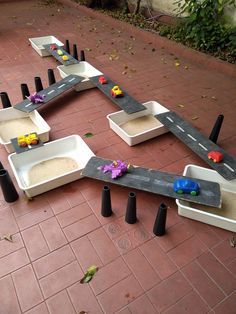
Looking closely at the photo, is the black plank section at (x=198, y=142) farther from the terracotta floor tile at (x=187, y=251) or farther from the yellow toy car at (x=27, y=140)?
the yellow toy car at (x=27, y=140)

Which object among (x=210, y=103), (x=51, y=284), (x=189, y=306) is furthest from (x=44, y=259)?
(x=210, y=103)

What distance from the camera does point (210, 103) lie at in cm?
333

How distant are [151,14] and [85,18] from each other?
5.39 ft

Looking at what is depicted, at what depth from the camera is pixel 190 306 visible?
60.8 inches

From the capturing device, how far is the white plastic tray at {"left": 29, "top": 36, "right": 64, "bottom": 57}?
4.54 metres

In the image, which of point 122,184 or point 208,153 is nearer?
point 122,184

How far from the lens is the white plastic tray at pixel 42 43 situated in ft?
14.9

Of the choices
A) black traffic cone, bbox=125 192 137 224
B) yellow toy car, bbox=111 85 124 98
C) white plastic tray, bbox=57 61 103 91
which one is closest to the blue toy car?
black traffic cone, bbox=125 192 137 224

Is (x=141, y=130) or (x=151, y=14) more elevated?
(x=151, y=14)

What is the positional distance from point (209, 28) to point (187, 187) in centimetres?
350

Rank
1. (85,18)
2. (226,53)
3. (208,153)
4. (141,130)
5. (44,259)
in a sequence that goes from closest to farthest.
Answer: (44,259), (208,153), (141,130), (226,53), (85,18)

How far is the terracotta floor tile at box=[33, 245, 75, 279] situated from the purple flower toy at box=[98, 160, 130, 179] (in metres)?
0.63

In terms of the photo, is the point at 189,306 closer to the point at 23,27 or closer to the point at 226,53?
the point at 226,53

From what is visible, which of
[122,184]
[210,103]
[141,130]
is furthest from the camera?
[210,103]
